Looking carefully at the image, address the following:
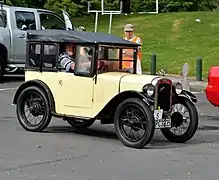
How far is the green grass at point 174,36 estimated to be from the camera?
84.2 feet

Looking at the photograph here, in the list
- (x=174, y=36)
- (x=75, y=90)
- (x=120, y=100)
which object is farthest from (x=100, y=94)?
(x=174, y=36)

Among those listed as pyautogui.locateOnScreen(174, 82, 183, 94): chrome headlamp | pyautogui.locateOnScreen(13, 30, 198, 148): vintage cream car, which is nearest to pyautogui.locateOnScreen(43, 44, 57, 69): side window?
pyautogui.locateOnScreen(13, 30, 198, 148): vintage cream car

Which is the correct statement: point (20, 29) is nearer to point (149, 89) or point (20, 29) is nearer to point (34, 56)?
point (34, 56)

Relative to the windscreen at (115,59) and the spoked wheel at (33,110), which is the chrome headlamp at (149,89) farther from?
the spoked wheel at (33,110)

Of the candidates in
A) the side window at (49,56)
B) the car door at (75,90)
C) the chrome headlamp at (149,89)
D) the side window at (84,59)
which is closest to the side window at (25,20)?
the side window at (49,56)

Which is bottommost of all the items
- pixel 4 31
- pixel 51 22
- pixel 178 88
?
pixel 178 88

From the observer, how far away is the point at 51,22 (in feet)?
70.4

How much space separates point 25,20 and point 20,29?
1.28 ft

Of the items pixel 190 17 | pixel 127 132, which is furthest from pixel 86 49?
pixel 190 17

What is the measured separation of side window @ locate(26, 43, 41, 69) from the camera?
11188 millimetres

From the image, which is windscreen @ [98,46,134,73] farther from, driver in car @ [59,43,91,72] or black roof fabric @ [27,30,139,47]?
driver in car @ [59,43,91,72]

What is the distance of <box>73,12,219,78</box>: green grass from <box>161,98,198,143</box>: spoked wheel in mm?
12626

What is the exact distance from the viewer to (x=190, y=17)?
35.5m

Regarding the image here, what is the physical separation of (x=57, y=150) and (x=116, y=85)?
1.41 metres
